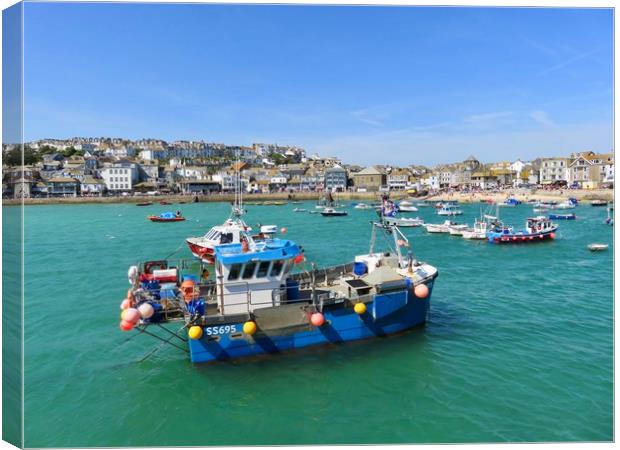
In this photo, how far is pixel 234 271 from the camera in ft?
33.3

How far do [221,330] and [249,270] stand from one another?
1.49m

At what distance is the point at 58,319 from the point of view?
1405 cm

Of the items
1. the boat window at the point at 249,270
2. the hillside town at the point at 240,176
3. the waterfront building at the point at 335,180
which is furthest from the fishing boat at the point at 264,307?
the waterfront building at the point at 335,180

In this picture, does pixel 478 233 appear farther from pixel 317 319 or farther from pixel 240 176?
pixel 240 176

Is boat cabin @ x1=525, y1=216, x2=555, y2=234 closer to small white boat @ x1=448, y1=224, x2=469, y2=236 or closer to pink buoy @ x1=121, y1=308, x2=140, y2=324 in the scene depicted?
small white boat @ x1=448, y1=224, x2=469, y2=236

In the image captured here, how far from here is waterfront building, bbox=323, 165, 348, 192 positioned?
356 feet

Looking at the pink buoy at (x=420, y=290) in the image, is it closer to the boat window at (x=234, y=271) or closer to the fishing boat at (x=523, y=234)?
the boat window at (x=234, y=271)

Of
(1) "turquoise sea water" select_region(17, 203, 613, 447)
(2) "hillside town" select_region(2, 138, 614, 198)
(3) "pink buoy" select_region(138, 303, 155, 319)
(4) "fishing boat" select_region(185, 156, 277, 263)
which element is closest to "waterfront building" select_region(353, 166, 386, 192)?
(2) "hillside town" select_region(2, 138, 614, 198)

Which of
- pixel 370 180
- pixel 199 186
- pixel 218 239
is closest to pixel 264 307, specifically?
pixel 218 239

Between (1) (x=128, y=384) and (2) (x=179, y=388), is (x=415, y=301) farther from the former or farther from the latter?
(1) (x=128, y=384)

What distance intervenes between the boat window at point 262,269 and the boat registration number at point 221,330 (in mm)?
1302

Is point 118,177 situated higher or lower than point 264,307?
higher

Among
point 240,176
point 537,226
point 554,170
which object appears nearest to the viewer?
point 537,226

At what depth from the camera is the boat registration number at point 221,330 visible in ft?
32.3
